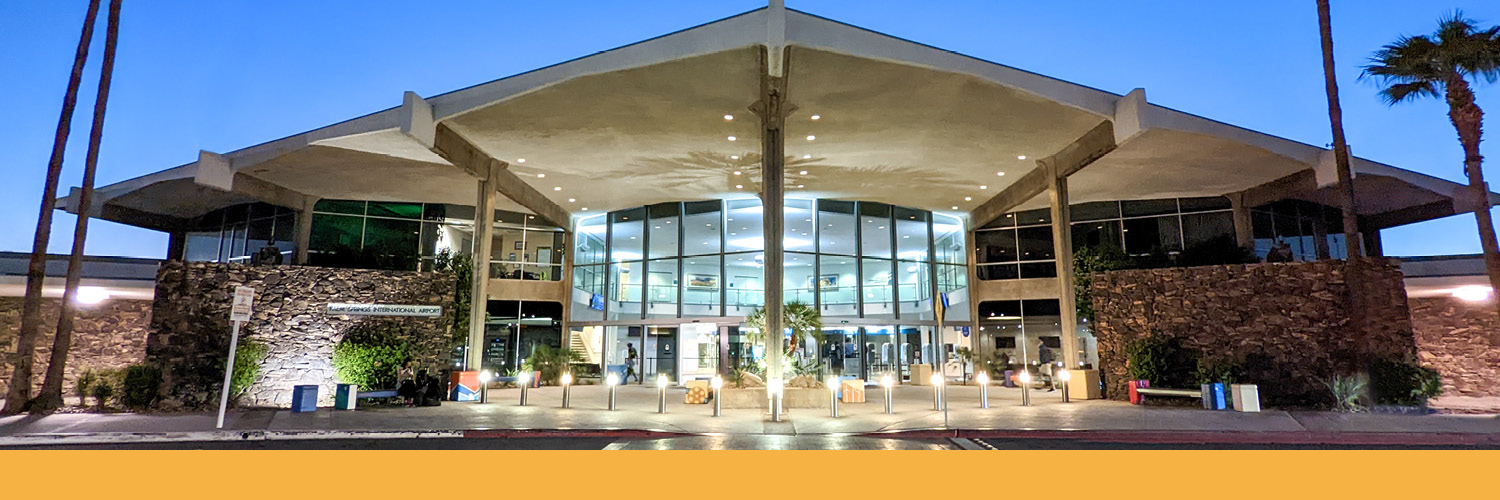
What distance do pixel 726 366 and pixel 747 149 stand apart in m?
9.33

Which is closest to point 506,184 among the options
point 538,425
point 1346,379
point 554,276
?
point 554,276

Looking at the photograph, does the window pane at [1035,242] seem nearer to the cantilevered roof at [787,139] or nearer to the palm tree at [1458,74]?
the cantilevered roof at [787,139]

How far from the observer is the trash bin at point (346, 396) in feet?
46.6

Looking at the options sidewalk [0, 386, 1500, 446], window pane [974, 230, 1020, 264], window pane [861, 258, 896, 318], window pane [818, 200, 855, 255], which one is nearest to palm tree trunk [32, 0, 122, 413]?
sidewalk [0, 386, 1500, 446]

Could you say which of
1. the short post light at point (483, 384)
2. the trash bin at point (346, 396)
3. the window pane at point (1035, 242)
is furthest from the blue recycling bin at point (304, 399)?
the window pane at point (1035, 242)

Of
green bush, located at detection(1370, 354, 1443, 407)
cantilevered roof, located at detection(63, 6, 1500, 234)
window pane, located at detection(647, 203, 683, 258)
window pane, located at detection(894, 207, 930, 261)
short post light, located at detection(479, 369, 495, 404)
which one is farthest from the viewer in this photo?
window pane, located at detection(894, 207, 930, 261)

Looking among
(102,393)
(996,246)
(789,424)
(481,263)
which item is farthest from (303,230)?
(996,246)

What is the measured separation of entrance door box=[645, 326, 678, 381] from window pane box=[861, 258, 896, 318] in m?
7.18

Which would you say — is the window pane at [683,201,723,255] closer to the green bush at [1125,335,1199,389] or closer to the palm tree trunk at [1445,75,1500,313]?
the green bush at [1125,335,1199,389]

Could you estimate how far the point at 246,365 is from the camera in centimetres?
1455

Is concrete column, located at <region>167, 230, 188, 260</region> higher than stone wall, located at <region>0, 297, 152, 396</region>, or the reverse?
concrete column, located at <region>167, 230, 188, 260</region>

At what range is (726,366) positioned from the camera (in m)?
24.9

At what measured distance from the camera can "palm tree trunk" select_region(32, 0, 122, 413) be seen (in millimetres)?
13555

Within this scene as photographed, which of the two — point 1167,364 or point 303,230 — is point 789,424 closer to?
point 1167,364
